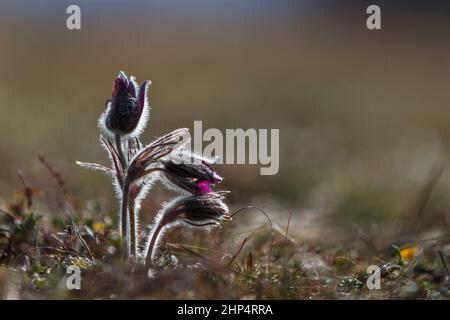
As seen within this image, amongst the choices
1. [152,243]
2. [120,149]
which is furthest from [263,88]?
[152,243]

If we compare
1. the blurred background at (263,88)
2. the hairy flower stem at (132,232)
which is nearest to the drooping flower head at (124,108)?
the hairy flower stem at (132,232)

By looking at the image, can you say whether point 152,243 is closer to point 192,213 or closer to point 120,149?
point 192,213

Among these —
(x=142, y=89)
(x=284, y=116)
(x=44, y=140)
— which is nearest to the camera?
(x=142, y=89)

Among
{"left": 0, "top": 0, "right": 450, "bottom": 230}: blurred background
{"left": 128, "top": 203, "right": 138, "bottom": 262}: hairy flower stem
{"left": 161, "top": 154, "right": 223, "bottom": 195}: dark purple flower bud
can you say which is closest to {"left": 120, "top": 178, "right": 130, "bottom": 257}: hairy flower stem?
{"left": 128, "top": 203, "right": 138, "bottom": 262}: hairy flower stem

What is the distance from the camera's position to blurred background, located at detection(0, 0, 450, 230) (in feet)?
24.0

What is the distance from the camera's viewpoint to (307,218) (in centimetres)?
584

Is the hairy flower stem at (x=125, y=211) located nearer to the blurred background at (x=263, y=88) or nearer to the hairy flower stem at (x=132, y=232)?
the hairy flower stem at (x=132, y=232)

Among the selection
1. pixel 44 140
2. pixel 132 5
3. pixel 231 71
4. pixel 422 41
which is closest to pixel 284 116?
pixel 44 140

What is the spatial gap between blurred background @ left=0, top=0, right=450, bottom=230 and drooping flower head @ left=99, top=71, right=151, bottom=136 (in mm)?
2028

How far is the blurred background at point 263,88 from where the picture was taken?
7316 millimetres

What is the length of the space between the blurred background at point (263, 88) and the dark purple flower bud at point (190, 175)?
6.60ft

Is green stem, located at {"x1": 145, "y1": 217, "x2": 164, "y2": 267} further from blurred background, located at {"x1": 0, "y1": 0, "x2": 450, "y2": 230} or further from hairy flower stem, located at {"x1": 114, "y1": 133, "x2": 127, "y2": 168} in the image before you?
blurred background, located at {"x1": 0, "y1": 0, "x2": 450, "y2": 230}
